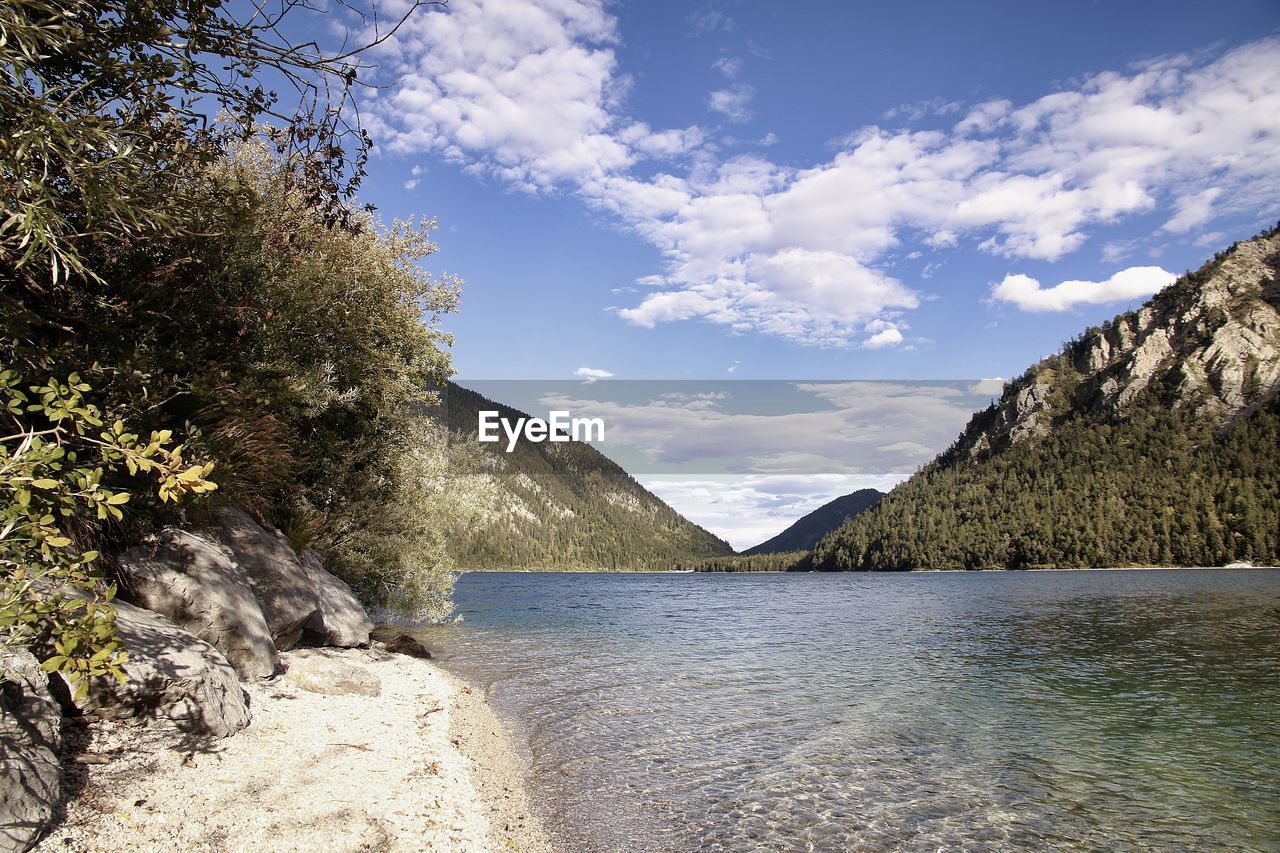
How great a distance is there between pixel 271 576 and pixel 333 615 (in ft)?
15.6

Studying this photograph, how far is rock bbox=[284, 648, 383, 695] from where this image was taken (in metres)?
14.4

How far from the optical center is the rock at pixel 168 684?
27.7ft

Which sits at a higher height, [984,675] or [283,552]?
[283,552]

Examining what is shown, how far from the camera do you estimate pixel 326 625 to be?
1817 centimetres

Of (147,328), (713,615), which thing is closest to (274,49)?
(147,328)

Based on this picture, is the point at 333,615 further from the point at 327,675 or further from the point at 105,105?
the point at 105,105

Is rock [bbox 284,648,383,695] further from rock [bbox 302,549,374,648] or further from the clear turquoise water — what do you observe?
the clear turquoise water

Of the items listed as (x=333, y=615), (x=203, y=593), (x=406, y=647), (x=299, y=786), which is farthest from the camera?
(x=406, y=647)

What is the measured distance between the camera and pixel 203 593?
11695 mm

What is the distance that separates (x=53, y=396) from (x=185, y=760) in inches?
260

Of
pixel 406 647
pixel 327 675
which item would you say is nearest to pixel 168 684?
pixel 327 675

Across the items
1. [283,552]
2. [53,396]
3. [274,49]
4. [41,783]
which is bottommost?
[41,783]

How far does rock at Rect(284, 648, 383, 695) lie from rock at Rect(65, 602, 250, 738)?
3848 millimetres

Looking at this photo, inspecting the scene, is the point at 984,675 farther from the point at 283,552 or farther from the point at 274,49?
the point at 274,49
